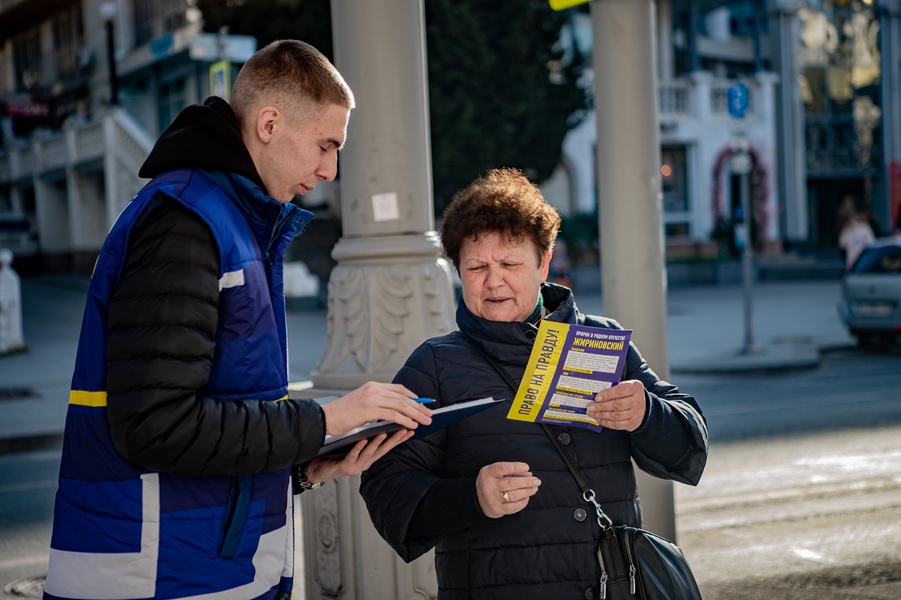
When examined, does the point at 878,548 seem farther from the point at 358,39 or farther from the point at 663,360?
the point at 358,39

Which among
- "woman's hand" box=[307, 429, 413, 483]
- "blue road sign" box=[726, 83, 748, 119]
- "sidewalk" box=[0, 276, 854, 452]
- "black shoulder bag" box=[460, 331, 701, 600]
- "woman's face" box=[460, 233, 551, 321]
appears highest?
"blue road sign" box=[726, 83, 748, 119]

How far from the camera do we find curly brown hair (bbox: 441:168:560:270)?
2.86 m

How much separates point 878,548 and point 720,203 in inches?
1302

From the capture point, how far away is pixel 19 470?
893 cm

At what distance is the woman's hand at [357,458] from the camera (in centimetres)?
246

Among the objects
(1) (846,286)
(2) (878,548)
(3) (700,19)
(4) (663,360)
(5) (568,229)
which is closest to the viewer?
(4) (663,360)

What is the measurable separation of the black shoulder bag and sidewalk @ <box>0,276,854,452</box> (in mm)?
8721

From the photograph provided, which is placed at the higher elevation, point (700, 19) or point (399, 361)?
point (700, 19)

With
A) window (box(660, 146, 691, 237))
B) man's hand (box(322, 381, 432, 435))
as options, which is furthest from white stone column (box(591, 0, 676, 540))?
window (box(660, 146, 691, 237))

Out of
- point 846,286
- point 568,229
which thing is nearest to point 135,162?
point 568,229

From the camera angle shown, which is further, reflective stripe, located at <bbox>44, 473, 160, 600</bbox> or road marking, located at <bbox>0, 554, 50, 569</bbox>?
road marking, located at <bbox>0, 554, 50, 569</bbox>

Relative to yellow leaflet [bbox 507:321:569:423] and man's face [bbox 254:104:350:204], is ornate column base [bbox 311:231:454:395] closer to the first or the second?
yellow leaflet [bbox 507:321:569:423]

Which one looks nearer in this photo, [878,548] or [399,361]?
[399,361]

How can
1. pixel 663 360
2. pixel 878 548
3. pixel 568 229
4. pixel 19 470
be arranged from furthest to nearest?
1. pixel 568 229
2. pixel 19 470
3. pixel 878 548
4. pixel 663 360
